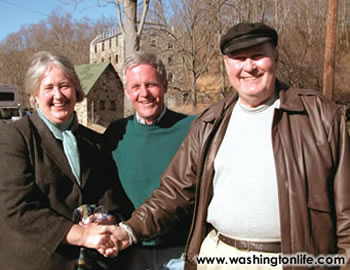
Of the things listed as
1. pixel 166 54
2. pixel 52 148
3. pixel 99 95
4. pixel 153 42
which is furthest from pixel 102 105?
pixel 52 148

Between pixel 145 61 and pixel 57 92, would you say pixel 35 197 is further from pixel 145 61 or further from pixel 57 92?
pixel 145 61

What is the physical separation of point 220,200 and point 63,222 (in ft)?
3.39

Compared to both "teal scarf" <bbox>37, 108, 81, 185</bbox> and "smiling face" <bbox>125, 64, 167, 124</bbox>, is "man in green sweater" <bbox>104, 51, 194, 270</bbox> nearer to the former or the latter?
"smiling face" <bbox>125, 64, 167, 124</bbox>

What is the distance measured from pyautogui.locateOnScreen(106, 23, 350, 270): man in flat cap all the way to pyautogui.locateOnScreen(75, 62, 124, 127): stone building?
26.8 metres

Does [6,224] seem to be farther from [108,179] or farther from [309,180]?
[309,180]

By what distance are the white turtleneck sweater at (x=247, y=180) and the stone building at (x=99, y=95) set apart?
27.1 meters

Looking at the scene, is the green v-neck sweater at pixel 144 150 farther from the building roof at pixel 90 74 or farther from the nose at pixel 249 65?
the building roof at pixel 90 74

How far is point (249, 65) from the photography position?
1974 mm

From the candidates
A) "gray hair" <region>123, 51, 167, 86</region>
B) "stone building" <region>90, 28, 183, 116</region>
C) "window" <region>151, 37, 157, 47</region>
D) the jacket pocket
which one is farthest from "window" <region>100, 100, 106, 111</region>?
the jacket pocket

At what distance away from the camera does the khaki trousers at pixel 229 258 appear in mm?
1892

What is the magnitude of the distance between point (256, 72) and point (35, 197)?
5.39 ft

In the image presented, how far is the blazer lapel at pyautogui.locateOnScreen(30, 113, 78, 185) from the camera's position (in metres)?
2.13

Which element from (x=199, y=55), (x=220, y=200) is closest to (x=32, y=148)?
(x=220, y=200)

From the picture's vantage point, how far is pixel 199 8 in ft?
70.7
